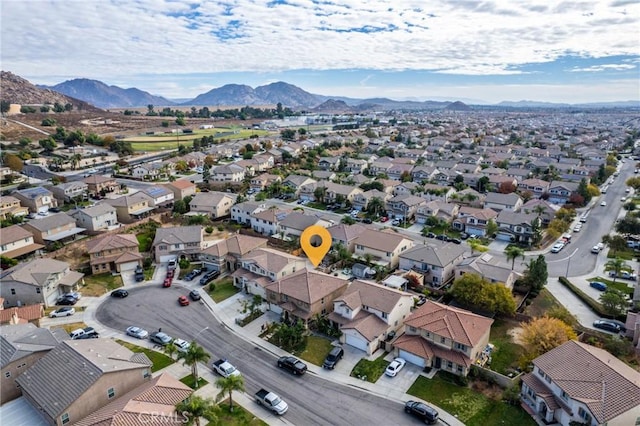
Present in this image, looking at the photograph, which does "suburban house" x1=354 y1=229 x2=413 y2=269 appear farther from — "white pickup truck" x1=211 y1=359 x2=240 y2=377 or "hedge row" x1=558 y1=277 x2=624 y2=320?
"white pickup truck" x1=211 y1=359 x2=240 y2=377

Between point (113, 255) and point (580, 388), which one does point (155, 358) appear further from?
point (580, 388)

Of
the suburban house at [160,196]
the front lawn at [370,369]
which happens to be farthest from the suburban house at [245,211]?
the front lawn at [370,369]

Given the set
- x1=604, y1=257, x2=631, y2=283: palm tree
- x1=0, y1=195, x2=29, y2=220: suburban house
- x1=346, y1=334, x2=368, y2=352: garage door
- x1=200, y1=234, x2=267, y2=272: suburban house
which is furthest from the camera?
x1=0, y1=195, x2=29, y2=220: suburban house

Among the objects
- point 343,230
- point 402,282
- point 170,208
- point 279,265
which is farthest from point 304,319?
point 170,208

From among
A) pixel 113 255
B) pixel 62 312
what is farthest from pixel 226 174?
pixel 62 312

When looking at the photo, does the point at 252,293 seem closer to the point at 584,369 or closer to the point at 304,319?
the point at 304,319

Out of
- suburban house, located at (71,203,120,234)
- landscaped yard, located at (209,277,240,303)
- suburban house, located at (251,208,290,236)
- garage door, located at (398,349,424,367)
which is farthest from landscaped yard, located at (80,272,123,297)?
garage door, located at (398,349,424,367)
